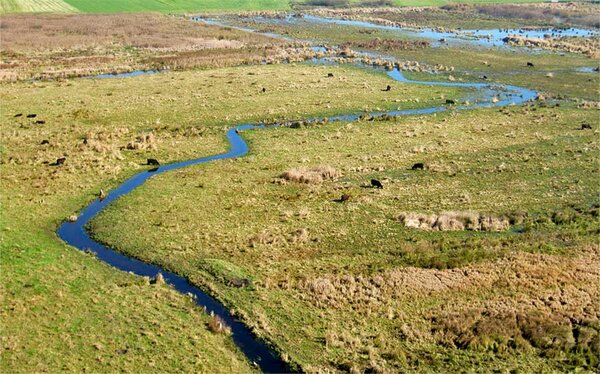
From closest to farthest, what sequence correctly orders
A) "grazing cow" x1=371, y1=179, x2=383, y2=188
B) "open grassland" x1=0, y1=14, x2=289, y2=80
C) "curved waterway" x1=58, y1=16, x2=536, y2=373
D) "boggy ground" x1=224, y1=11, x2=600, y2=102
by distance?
1. "curved waterway" x1=58, y1=16, x2=536, y2=373
2. "grazing cow" x1=371, y1=179, x2=383, y2=188
3. "boggy ground" x1=224, y1=11, x2=600, y2=102
4. "open grassland" x1=0, y1=14, x2=289, y2=80

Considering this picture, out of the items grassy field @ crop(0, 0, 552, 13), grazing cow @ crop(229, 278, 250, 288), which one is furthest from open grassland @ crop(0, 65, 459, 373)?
grassy field @ crop(0, 0, 552, 13)

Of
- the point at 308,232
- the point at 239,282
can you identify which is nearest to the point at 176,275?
the point at 239,282

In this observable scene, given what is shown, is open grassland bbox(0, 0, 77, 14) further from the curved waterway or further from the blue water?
the curved waterway

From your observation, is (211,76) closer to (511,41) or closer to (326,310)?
(326,310)

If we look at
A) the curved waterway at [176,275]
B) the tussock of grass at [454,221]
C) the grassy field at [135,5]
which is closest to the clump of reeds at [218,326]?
the curved waterway at [176,275]

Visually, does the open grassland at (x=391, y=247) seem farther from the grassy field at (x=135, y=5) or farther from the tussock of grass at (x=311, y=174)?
the grassy field at (x=135, y=5)

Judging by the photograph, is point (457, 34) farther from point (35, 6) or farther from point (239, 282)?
point (239, 282)

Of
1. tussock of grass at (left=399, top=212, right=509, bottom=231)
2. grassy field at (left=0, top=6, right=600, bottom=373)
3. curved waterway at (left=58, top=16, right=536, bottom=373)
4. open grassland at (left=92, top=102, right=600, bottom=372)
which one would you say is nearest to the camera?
curved waterway at (left=58, top=16, right=536, bottom=373)
